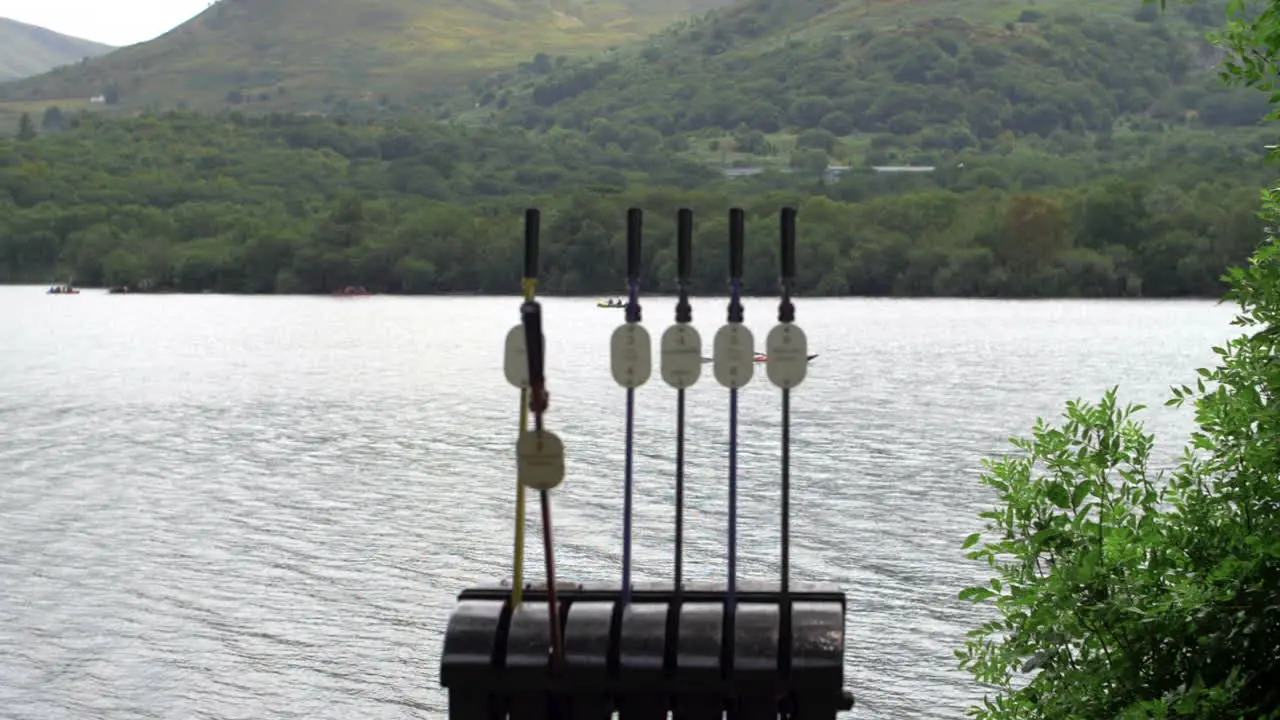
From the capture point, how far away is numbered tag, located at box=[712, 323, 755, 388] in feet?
30.5

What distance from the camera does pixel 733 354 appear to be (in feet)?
30.7

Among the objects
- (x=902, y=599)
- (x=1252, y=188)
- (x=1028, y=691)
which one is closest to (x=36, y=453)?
(x=902, y=599)

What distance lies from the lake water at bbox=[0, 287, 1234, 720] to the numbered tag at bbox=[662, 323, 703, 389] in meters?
12.3

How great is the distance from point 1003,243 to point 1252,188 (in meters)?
25.5

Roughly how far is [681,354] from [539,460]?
3.22ft

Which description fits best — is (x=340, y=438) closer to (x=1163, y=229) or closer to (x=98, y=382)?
(x=98, y=382)

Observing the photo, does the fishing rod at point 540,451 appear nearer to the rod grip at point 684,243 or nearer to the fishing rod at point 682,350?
the fishing rod at point 682,350

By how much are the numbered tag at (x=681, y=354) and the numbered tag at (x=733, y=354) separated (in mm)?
114

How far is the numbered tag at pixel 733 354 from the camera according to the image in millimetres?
A: 9297

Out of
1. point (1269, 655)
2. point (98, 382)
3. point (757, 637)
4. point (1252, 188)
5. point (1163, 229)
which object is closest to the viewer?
point (757, 637)

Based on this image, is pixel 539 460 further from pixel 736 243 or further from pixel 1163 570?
pixel 1163 570

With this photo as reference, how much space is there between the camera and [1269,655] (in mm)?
10164

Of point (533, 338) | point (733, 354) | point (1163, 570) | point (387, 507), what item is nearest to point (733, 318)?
point (733, 354)

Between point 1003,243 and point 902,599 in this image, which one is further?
point 1003,243
